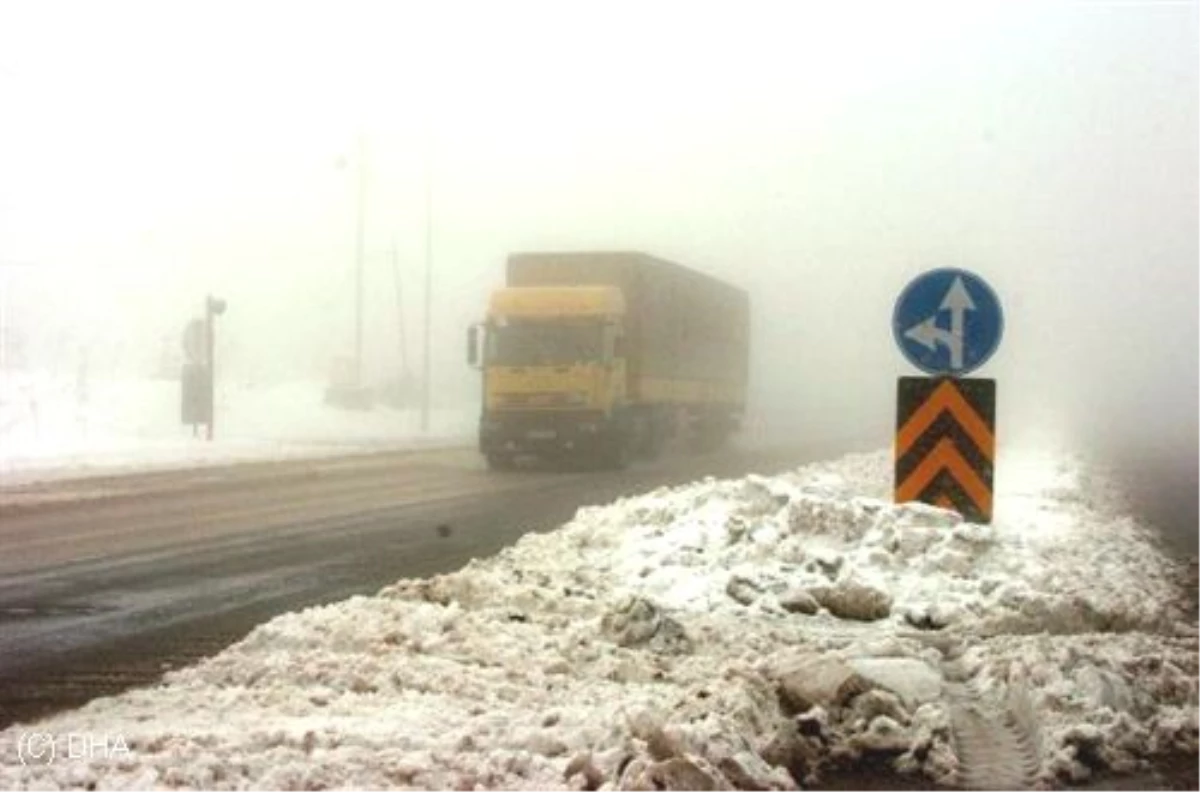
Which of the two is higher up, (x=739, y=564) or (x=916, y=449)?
(x=916, y=449)

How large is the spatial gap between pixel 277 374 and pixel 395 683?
90717mm

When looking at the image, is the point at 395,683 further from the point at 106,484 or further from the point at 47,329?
the point at 47,329

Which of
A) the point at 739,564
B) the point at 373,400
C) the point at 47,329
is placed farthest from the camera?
the point at 47,329

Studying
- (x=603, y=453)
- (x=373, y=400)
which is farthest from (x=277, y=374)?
(x=603, y=453)

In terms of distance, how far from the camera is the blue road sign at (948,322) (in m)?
11.0

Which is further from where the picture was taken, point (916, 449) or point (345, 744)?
point (916, 449)

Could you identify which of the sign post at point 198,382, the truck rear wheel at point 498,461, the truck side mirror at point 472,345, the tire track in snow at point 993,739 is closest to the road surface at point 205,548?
the truck rear wheel at point 498,461

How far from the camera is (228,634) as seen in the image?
→ 9297 millimetres

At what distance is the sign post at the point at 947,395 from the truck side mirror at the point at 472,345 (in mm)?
18189

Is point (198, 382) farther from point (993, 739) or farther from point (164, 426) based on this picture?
point (993, 739)

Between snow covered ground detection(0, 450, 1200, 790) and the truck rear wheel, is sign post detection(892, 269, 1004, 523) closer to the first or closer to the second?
snow covered ground detection(0, 450, 1200, 790)

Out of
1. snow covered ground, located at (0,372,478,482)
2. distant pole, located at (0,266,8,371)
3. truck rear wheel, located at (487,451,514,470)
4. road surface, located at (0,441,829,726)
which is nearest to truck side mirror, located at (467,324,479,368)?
truck rear wheel, located at (487,451,514,470)

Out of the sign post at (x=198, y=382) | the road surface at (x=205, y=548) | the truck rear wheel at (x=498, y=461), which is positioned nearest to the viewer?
the road surface at (x=205, y=548)

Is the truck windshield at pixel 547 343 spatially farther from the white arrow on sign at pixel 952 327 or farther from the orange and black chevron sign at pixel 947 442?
the white arrow on sign at pixel 952 327
